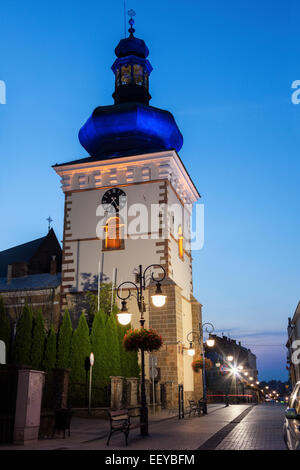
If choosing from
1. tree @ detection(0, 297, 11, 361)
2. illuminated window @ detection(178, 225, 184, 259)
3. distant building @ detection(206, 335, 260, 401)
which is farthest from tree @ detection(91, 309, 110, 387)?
distant building @ detection(206, 335, 260, 401)

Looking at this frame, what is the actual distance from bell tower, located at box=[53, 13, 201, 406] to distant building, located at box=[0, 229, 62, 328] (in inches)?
74.2

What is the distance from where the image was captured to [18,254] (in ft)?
141

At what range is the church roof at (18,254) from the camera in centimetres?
4175

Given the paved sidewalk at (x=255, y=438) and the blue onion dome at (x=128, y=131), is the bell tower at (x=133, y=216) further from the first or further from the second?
the paved sidewalk at (x=255, y=438)

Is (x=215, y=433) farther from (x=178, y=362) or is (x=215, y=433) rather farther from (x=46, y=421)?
(x=178, y=362)

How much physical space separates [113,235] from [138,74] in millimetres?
13937

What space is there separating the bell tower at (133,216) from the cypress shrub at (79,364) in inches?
200

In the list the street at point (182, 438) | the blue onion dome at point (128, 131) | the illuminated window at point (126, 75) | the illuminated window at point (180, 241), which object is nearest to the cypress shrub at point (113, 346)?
the street at point (182, 438)

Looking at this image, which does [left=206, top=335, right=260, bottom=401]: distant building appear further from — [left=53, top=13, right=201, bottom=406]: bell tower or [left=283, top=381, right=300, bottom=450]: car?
[left=283, top=381, right=300, bottom=450]: car

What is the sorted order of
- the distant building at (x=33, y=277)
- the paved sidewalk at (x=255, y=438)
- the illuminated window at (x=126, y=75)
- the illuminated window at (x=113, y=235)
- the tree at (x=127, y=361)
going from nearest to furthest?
the paved sidewalk at (x=255, y=438) → the tree at (x=127, y=361) → the illuminated window at (x=113, y=235) → the distant building at (x=33, y=277) → the illuminated window at (x=126, y=75)

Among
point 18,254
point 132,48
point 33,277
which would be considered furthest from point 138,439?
point 132,48

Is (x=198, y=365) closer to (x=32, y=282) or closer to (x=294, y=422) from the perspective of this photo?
(x=32, y=282)

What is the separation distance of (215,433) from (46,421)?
5.03m

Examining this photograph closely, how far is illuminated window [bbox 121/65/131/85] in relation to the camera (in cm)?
3778
